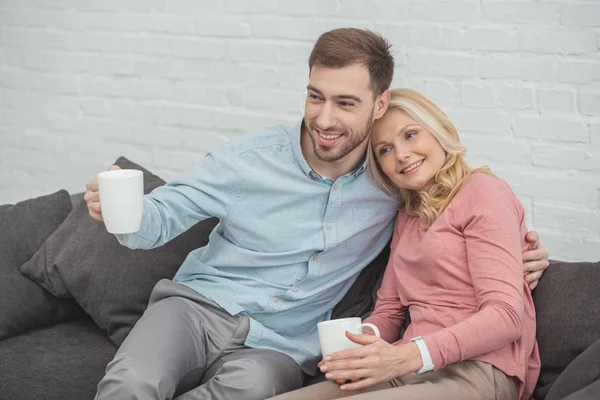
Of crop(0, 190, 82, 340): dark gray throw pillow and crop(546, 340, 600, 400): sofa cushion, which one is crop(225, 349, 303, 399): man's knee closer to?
crop(546, 340, 600, 400): sofa cushion

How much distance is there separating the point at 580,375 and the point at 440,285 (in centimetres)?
40

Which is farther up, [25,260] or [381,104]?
[381,104]

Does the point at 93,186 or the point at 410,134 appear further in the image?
the point at 410,134

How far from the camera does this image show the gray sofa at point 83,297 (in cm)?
215

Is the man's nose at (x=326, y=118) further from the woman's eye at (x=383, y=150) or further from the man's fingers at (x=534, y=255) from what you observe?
the man's fingers at (x=534, y=255)

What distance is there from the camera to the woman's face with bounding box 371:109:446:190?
221 centimetres

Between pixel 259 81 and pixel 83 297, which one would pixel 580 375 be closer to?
pixel 83 297

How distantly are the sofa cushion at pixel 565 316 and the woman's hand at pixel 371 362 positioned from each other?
0.38 metres

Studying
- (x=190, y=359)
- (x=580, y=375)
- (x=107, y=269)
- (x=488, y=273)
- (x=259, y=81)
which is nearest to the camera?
(x=580, y=375)

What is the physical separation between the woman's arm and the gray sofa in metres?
0.19

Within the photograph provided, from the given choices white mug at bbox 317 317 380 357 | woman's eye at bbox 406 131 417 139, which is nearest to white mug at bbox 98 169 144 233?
white mug at bbox 317 317 380 357

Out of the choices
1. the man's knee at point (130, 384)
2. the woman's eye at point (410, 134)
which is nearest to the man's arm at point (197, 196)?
the man's knee at point (130, 384)

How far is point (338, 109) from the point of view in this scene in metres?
2.25

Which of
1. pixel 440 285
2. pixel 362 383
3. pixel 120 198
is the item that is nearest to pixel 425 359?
pixel 362 383
